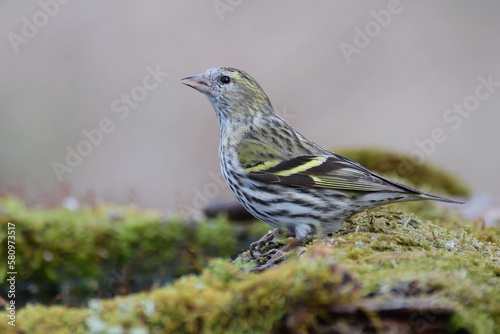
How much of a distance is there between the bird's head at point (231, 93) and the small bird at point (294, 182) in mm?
149

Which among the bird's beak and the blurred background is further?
the blurred background

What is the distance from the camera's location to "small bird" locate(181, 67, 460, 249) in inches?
195

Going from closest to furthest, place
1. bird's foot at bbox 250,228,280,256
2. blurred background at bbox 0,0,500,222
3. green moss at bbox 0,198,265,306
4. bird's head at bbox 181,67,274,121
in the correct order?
1. bird's foot at bbox 250,228,280,256
2. green moss at bbox 0,198,265,306
3. bird's head at bbox 181,67,274,121
4. blurred background at bbox 0,0,500,222

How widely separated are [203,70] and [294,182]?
25.8 feet

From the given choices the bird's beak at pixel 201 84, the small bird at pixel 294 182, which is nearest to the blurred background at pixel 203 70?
the bird's beak at pixel 201 84

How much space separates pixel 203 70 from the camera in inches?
495

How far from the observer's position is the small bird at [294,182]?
4961 millimetres

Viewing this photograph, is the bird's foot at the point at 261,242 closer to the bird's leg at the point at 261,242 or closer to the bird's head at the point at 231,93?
the bird's leg at the point at 261,242

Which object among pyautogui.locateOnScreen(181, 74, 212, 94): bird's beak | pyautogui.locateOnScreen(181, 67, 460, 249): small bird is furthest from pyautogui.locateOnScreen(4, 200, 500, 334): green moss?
pyautogui.locateOnScreen(181, 74, 212, 94): bird's beak

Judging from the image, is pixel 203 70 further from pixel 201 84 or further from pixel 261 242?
pixel 261 242

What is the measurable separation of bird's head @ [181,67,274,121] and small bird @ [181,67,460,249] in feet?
0.49

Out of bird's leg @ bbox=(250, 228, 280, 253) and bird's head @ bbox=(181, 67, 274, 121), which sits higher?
bird's head @ bbox=(181, 67, 274, 121)

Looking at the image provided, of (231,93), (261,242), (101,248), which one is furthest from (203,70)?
(261,242)

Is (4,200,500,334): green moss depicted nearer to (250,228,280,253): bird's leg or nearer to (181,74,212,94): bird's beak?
(250,228,280,253): bird's leg
